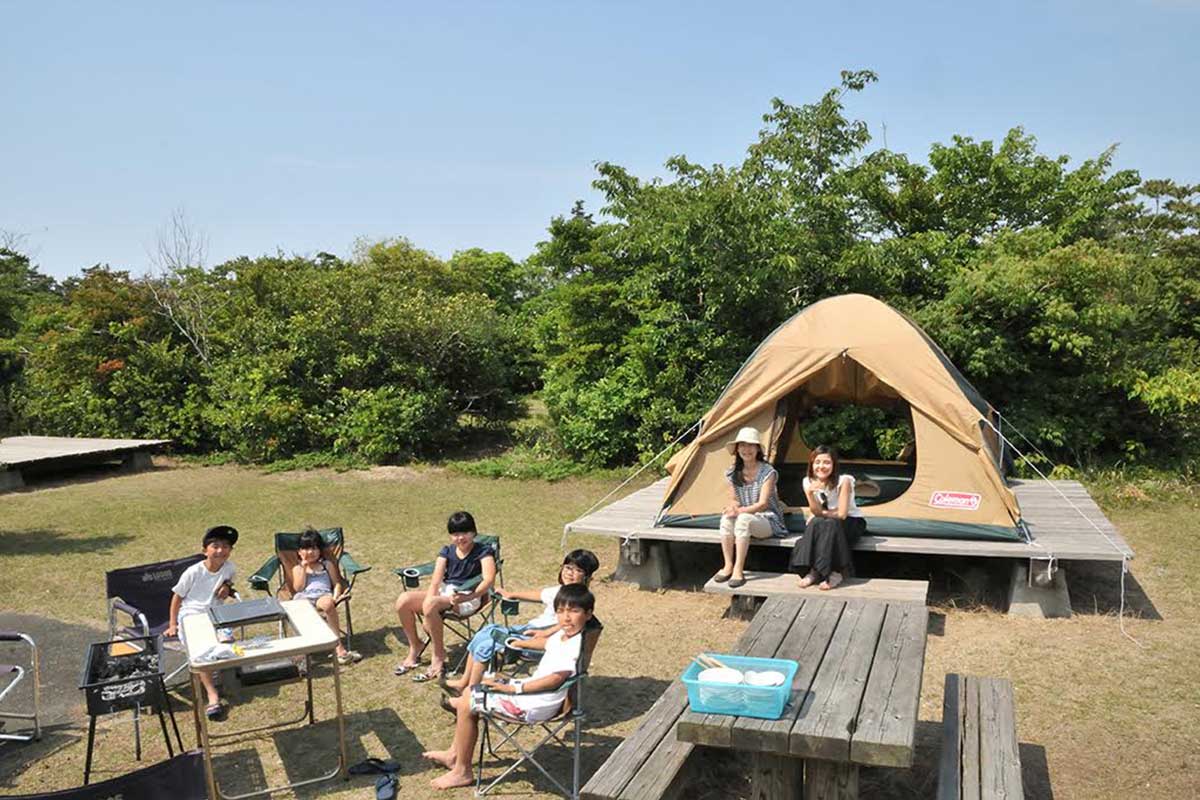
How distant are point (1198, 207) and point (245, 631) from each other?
20.0 metres

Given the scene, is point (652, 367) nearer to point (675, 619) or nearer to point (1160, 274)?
point (675, 619)

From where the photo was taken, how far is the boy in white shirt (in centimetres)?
365

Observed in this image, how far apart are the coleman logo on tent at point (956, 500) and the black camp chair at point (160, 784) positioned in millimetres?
5073

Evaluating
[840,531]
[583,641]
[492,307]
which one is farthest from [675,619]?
[492,307]

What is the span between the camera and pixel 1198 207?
18062mm

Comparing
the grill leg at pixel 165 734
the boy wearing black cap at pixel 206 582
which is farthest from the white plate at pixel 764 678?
the boy wearing black cap at pixel 206 582

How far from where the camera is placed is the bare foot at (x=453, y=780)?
12.6 feet

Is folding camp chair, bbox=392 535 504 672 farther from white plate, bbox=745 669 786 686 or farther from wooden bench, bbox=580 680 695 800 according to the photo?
white plate, bbox=745 669 786 686

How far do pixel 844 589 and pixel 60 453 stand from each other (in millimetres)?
11769

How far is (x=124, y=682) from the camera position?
3762mm

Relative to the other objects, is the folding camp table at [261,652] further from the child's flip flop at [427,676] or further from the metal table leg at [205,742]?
the child's flip flop at [427,676]

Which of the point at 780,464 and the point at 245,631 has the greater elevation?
the point at 780,464

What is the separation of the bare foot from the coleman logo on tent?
13.3ft

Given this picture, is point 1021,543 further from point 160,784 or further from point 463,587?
point 160,784
